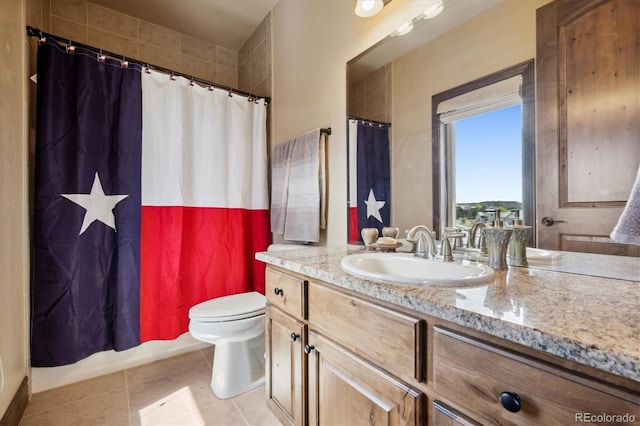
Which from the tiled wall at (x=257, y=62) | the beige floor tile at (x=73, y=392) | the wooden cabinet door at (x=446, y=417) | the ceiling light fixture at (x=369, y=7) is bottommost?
the beige floor tile at (x=73, y=392)

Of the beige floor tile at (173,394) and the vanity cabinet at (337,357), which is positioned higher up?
the vanity cabinet at (337,357)

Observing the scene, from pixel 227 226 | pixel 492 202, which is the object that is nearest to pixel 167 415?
pixel 227 226

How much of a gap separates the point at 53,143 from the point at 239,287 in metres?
1.42

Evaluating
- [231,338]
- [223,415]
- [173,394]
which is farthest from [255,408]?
[173,394]

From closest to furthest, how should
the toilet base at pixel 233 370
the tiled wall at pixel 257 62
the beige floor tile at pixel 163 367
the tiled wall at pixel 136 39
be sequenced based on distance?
the toilet base at pixel 233 370, the beige floor tile at pixel 163 367, the tiled wall at pixel 136 39, the tiled wall at pixel 257 62

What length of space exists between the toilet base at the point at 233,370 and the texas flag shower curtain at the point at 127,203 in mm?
487

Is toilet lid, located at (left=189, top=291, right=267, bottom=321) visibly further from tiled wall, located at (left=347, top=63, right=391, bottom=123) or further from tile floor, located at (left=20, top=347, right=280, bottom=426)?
tiled wall, located at (left=347, top=63, right=391, bottom=123)

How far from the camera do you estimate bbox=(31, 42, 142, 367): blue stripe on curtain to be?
4.95ft

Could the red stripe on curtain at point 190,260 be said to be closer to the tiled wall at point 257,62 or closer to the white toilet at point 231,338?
the white toilet at point 231,338

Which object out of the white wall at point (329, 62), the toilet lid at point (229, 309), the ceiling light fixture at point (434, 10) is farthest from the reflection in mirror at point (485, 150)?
the toilet lid at point (229, 309)

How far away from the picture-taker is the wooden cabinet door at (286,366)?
108 cm

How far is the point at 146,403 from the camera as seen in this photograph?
1492mm

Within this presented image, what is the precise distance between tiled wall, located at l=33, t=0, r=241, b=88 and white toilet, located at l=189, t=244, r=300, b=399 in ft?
7.00

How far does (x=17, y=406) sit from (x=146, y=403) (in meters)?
0.55
